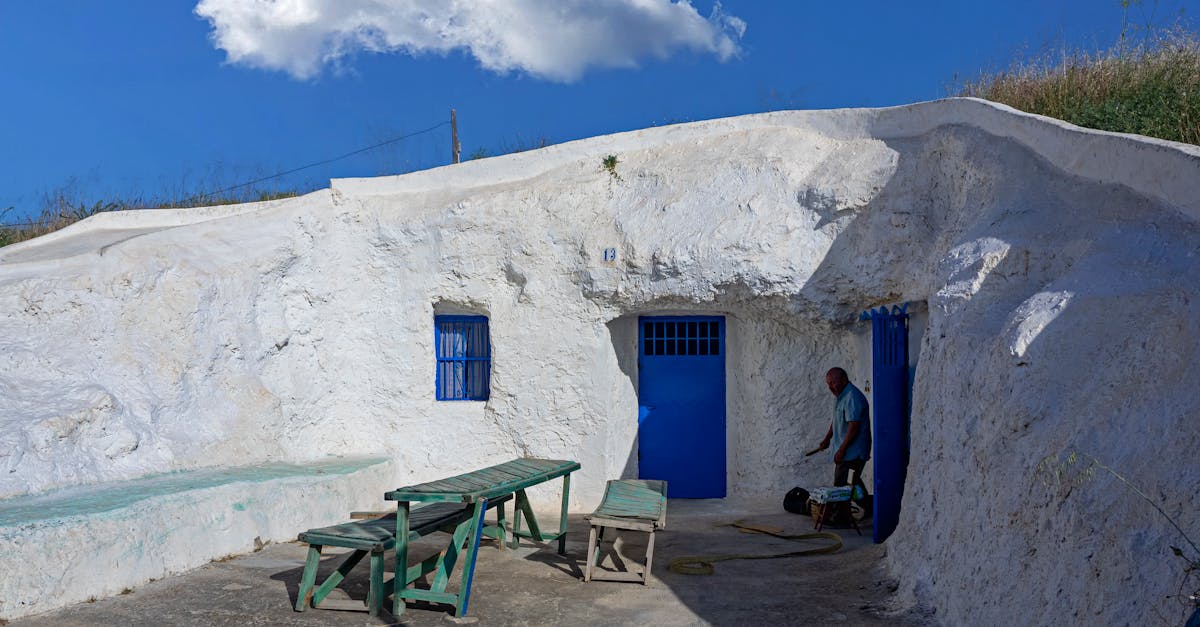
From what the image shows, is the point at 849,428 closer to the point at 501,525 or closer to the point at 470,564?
the point at 501,525

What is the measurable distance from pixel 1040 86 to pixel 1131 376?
24.5 ft

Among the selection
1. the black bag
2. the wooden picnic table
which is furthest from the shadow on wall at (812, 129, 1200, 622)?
the black bag

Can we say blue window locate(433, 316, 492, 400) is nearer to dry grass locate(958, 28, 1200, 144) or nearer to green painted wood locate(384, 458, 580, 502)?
green painted wood locate(384, 458, 580, 502)

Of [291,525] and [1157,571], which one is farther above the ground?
[1157,571]

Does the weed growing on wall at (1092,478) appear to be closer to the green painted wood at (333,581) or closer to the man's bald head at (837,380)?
the man's bald head at (837,380)

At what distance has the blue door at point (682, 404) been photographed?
1004 cm

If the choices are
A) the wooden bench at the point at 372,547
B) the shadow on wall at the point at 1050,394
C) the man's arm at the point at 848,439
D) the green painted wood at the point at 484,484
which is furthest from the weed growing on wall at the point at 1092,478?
the man's arm at the point at 848,439

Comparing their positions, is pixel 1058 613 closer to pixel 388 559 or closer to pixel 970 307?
pixel 970 307

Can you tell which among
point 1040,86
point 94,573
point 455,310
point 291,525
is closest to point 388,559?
point 291,525

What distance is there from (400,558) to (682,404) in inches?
202

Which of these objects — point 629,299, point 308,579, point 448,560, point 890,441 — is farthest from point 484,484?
point 629,299

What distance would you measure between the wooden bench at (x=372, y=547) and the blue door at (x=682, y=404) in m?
4.11

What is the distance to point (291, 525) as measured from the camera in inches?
293

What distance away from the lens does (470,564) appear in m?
5.55
